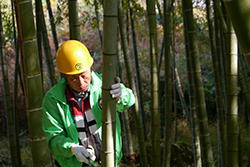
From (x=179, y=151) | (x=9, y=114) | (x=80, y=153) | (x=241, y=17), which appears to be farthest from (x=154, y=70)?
(x=179, y=151)

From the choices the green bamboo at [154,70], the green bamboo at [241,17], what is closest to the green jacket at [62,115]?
the green bamboo at [154,70]

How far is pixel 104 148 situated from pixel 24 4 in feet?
2.28

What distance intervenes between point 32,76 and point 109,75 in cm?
49

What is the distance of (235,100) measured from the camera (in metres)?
1.31

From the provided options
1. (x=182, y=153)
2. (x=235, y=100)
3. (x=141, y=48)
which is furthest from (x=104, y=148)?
(x=141, y=48)

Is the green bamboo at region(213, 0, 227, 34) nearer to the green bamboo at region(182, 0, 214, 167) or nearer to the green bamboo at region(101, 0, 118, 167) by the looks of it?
the green bamboo at region(182, 0, 214, 167)

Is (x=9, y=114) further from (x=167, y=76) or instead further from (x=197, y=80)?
(x=197, y=80)

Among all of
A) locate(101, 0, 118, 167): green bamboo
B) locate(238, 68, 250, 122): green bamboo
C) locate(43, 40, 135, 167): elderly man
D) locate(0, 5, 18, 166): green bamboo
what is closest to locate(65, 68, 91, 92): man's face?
locate(43, 40, 135, 167): elderly man

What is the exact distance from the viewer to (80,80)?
1.27 m

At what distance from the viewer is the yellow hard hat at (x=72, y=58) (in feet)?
4.08

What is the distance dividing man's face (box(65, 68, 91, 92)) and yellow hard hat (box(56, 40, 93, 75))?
0.03 m

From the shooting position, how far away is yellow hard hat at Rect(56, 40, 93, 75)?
4.08 feet

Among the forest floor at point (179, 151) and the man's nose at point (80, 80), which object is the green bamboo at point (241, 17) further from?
the forest floor at point (179, 151)

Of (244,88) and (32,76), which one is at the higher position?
(32,76)
